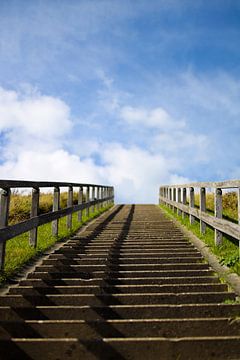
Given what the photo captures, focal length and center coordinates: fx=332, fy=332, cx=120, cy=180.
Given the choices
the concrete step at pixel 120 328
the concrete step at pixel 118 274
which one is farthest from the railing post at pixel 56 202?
the concrete step at pixel 120 328

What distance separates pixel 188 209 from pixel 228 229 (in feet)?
13.3

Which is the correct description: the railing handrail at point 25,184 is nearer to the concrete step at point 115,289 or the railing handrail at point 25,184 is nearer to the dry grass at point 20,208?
the concrete step at point 115,289

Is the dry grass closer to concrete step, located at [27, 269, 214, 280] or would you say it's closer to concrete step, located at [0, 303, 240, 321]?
concrete step, located at [27, 269, 214, 280]

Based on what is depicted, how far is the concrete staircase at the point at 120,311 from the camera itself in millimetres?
2684

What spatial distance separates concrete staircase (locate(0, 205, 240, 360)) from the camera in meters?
2.68

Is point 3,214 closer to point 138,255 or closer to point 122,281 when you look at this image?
point 122,281

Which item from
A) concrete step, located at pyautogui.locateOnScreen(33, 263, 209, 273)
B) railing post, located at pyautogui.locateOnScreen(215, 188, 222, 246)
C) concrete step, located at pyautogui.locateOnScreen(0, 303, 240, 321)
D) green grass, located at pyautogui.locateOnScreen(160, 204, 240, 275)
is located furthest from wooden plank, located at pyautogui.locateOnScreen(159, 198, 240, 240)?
concrete step, located at pyautogui.locateOnScreen(0, 303, 240, 321)

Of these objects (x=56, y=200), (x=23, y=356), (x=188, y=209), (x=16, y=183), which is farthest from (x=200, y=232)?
(x=23, y=356)

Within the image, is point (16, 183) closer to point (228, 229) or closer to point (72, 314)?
point (72, 314)

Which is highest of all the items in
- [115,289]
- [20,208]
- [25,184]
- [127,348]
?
[25,184]

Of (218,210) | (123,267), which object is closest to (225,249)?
(218,210)

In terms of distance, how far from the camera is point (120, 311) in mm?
3357

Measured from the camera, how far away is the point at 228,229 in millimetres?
5715

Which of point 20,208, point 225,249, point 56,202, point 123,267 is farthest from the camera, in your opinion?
point 20,208
